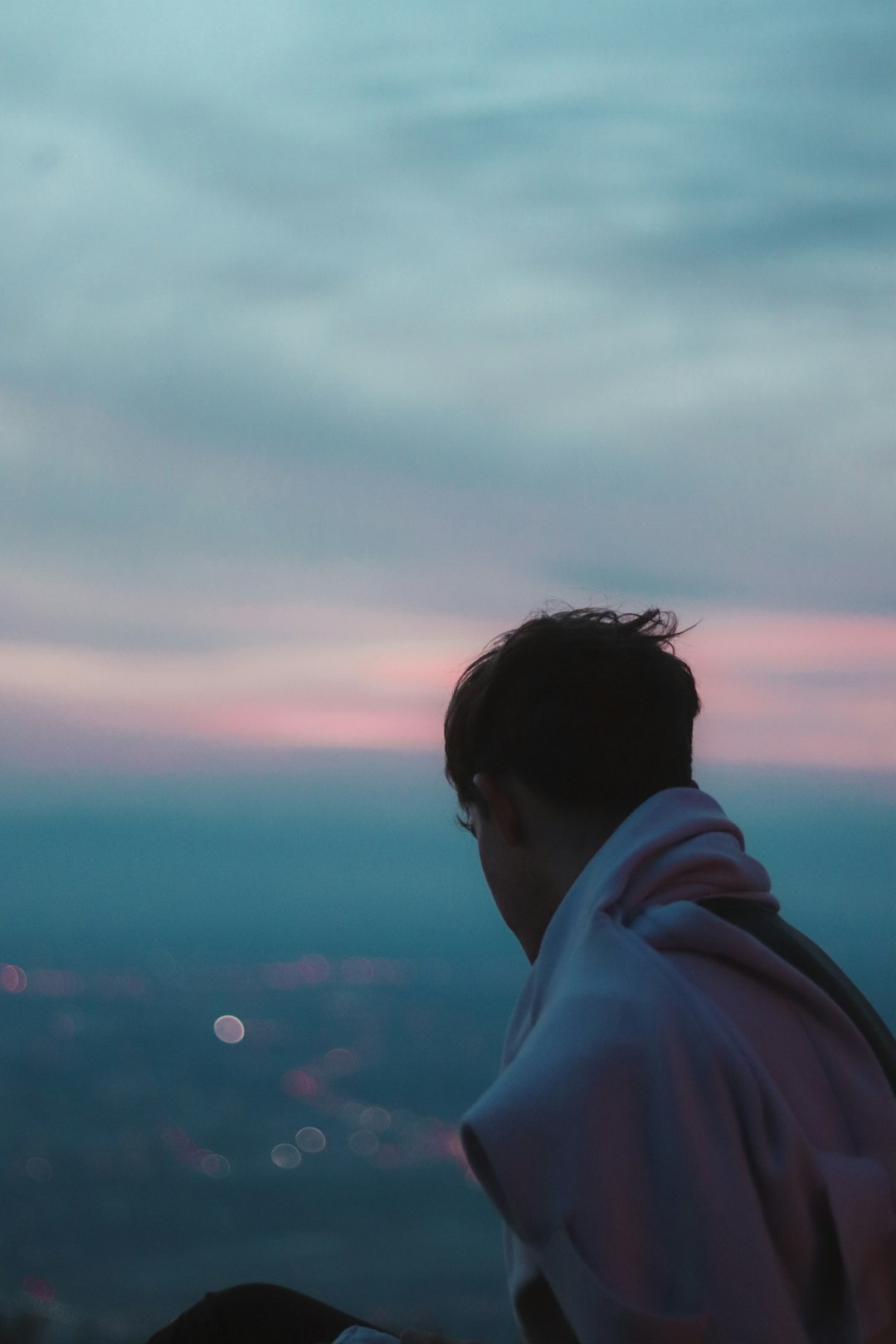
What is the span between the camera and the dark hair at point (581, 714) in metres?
1.69

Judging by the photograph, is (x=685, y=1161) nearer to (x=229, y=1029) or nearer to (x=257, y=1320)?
(x=257, y=1320)

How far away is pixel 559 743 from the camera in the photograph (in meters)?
1.68

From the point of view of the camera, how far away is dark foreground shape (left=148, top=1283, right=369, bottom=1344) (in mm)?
1938

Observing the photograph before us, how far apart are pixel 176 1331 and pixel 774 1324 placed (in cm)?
115

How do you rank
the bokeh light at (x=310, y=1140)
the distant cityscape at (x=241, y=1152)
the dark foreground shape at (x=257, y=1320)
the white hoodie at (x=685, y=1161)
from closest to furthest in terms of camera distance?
the white hoodie at (x=685, y=1161)
the dark foreground shape at (x=257, y=1320)
the distant cityscape at (x=241, y=1152)
the bokeh light at (x=310, y=1140)

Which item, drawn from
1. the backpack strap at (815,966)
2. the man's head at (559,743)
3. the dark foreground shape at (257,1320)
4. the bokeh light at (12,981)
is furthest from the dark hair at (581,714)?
the bokeh light at (12,981)

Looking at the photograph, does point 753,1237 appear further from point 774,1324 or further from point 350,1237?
point 350,1237

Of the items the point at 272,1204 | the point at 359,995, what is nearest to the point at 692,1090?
the point at 272,1204

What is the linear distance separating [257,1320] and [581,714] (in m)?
1.11

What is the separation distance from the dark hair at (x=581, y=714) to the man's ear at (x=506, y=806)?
0.08 ft

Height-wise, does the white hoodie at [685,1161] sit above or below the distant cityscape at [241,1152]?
above

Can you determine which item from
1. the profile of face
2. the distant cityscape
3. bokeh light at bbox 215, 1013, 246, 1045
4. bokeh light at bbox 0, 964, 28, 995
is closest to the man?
the profile of face

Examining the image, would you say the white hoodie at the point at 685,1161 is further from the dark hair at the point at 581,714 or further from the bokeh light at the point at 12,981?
the bokeh light at the point at 12,981

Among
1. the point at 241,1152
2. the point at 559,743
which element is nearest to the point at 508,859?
the point at 559,743
